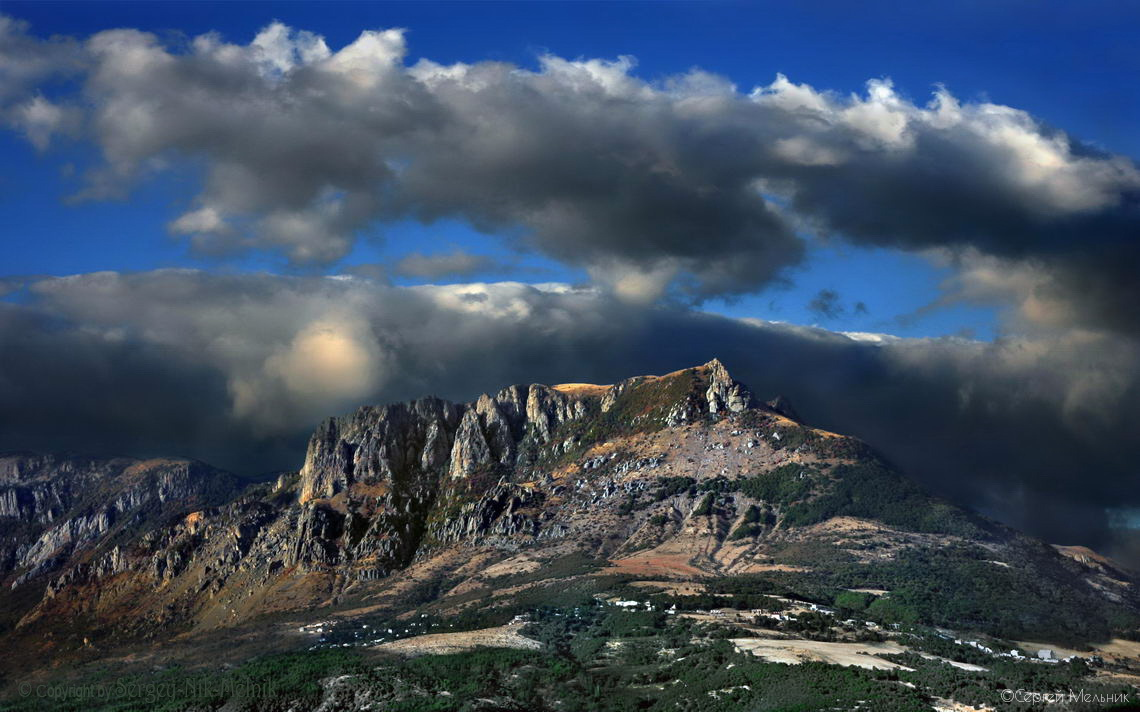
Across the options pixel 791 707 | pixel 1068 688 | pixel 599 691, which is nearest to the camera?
pixel 791 707

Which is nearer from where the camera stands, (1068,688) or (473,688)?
(1068,688)

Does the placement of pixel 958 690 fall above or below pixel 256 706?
above

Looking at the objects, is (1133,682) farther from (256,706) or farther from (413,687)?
(256,706)

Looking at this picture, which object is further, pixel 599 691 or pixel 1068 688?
pixel 599 691

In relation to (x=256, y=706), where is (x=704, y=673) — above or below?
above

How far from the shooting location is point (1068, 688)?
566 ft

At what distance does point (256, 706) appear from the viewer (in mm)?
199750

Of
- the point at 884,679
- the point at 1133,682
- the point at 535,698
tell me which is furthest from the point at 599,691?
the point at 1133,682

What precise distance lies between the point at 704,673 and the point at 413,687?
64.8 meters

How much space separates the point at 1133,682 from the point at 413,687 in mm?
158974

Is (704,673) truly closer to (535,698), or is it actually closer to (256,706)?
(535,698)

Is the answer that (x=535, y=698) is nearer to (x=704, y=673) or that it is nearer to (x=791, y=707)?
(x=704, y=673)

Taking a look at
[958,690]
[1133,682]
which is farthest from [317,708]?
[1133,682]

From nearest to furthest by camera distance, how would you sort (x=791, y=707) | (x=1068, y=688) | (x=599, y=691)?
(x=791, y=707)
(x=1068, y=688)
(x=599, y=691)
